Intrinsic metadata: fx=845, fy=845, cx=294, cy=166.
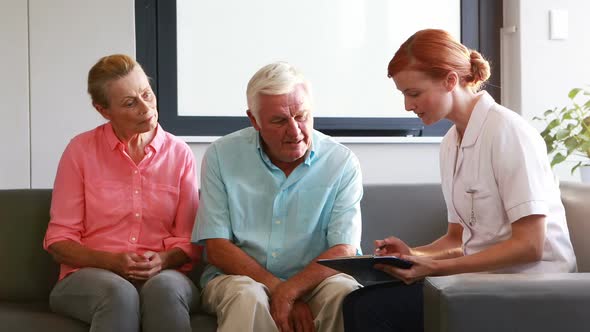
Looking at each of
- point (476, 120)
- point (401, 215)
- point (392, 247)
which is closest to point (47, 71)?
point (401, 215)

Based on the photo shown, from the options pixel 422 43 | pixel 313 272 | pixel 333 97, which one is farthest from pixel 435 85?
pixel 333 97

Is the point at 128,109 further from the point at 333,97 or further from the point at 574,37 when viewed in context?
the point at 574,37

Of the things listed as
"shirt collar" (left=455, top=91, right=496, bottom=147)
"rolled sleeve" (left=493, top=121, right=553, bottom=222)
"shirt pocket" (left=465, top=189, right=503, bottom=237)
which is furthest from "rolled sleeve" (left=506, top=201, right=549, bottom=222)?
"shirt collar" (left=455, top=91, right=496, bottom=147)

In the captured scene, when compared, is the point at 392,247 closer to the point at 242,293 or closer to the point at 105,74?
the point at 242,293

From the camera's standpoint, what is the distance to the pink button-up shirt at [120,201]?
8.63 ft

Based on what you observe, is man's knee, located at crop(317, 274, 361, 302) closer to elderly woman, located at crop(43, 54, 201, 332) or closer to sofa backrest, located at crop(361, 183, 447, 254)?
elderly woman, located at crop(43, 54, 201, 332)

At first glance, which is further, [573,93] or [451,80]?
[573,93]

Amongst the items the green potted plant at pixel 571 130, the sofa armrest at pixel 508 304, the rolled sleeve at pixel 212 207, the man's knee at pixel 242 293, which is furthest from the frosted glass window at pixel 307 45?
the sofa armrest at pixel 508 304

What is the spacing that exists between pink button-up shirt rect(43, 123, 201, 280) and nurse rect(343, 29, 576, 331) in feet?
2.43

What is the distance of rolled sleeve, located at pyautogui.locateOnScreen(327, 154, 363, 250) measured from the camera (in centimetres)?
241

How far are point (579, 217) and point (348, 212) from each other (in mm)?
755

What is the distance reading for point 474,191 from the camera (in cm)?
216

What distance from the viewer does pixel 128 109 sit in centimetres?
268

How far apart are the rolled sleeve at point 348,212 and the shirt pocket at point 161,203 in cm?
54
